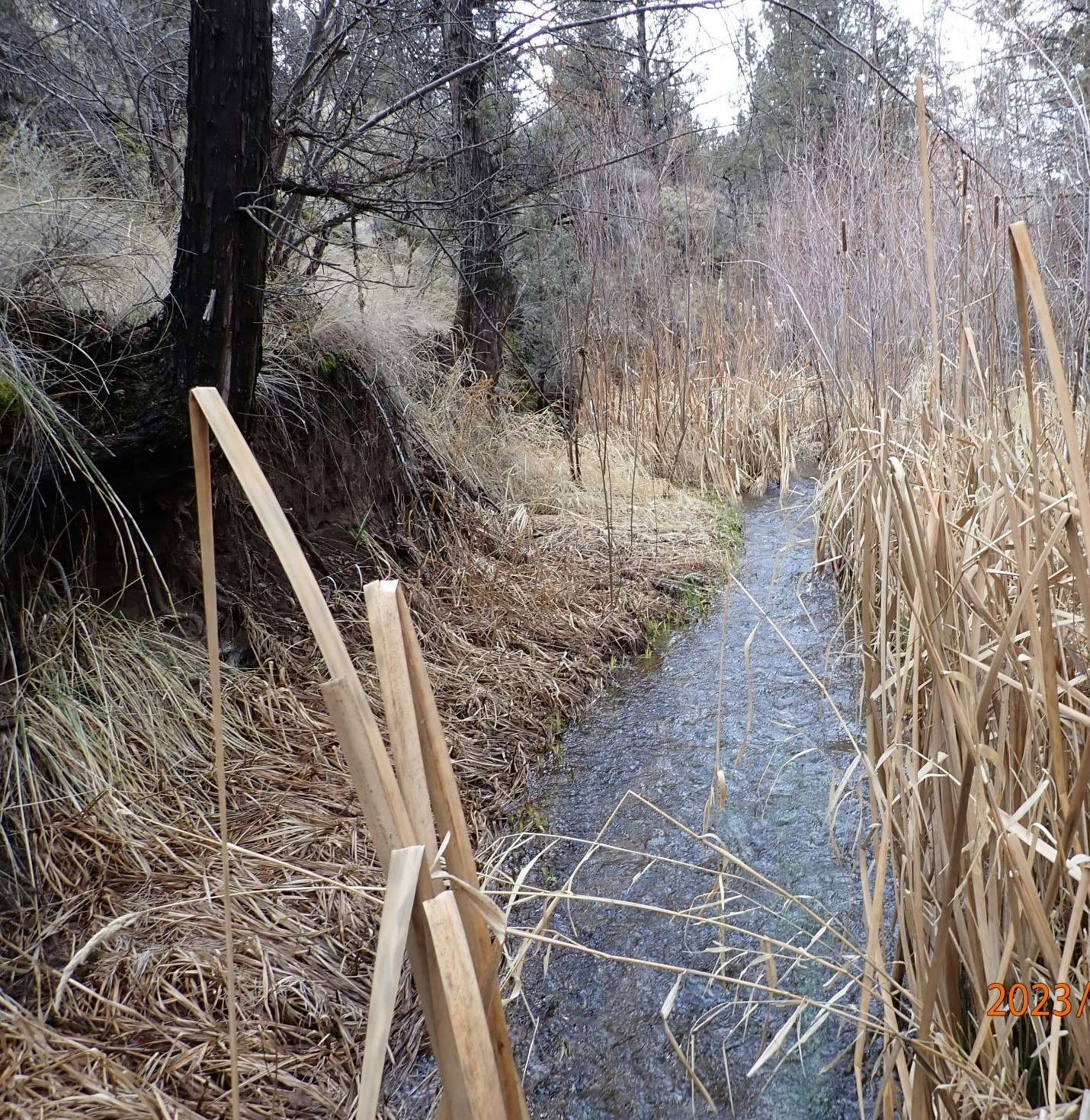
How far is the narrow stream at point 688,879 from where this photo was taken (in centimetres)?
131

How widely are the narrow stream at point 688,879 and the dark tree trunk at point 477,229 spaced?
2081 millimetres

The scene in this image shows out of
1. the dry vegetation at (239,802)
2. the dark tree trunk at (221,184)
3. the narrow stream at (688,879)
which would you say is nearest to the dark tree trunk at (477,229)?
the dry vegetation at (239,802)

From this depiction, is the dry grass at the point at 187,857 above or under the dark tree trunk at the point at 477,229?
under

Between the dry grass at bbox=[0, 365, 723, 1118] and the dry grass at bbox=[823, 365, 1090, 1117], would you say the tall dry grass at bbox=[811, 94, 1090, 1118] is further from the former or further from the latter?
the dry grass at bbox=[0, 365, 723, 1118]

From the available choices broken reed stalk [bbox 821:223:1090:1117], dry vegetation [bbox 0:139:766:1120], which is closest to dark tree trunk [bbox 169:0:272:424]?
dry vegetation [bbox 0:139:766:1120]

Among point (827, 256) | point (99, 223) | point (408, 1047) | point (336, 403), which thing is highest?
point (827, 256)

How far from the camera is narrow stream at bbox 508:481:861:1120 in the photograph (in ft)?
4.29

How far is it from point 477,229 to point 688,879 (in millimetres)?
3468

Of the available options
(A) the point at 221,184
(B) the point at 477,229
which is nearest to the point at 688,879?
(A) the point at 221,184

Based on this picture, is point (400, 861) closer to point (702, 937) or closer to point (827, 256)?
point (702, 937)

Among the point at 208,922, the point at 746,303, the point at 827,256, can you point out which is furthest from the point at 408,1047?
the point at 746,303

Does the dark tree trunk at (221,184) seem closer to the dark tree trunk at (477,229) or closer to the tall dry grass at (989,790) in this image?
the tall dry grass at (989,790)

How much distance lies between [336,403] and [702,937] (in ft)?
6.68

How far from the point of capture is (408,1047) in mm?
1372
